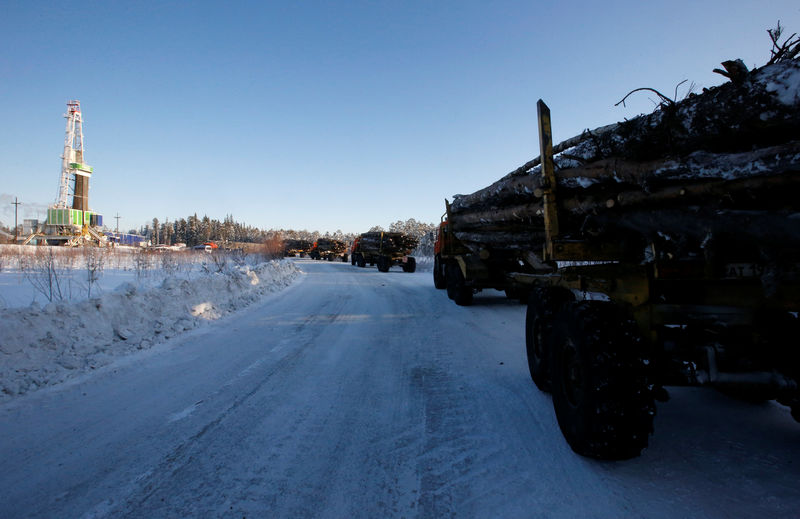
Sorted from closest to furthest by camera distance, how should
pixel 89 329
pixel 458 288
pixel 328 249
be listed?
pixel 89 329
pixel 458 288
pixel 328 249

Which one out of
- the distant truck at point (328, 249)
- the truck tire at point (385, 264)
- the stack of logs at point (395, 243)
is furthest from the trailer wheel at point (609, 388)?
the distant truck at point (328, 249)

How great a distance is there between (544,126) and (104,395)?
4894 millimetres

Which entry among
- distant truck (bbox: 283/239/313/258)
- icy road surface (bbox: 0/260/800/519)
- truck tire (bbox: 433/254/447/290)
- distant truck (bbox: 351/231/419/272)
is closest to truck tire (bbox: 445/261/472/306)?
truck tire (bbox: 433/254/447/290)

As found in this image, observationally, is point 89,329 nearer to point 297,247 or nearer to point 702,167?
point 702,167

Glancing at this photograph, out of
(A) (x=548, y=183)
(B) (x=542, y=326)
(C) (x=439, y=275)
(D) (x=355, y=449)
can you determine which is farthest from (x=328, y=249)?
(D) (x=355, y=449)

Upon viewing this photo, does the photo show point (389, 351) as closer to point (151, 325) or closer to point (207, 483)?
point (207, 483)

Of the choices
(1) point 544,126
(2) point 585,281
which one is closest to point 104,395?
(2) point 585,281

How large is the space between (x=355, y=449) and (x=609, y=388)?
175cm

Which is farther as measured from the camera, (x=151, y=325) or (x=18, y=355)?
(x=151, y=325)

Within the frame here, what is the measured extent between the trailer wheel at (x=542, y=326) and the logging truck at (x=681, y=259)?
399mm

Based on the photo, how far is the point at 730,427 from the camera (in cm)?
302

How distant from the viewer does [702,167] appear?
2.10 m

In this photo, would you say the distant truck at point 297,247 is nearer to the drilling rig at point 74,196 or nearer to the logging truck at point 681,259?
the drilling rig at point 74,196

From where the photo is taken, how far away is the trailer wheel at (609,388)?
2268 millimetres
